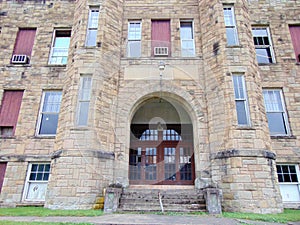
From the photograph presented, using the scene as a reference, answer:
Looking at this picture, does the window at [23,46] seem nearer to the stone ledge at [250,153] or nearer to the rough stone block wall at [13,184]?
the rough stone block wall at [13,184]

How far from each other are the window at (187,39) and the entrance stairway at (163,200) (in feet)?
20.0

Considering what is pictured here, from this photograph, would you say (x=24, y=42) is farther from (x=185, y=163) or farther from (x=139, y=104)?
(x=185, y=163)

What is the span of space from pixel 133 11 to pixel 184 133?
21.9 feet

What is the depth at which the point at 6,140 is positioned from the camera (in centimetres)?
956

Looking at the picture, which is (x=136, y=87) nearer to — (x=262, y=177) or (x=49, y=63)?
(x=49, y=63)

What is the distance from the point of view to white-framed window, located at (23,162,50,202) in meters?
8.95

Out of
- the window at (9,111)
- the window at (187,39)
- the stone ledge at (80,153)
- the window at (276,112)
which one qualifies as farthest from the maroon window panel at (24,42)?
the window at (276,112)

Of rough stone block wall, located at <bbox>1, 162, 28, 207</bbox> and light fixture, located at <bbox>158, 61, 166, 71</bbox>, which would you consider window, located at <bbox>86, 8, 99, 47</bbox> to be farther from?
rough stone block wall, located at <bbox>1, 162, 28, 207</bbox>

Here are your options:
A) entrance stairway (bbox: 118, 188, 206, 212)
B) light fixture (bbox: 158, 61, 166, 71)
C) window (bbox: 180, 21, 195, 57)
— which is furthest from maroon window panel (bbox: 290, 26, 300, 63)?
entrance stairway (bbox: 118, 188, 206, 212)

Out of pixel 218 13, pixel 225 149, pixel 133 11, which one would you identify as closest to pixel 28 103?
pixel 133 11

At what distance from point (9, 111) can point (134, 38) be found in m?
6.84

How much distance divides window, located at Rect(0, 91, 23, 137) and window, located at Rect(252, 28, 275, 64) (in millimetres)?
11927

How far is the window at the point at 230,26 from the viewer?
9.21m

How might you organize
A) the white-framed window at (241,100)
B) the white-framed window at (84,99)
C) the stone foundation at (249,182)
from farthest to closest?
the white-framed window at (84,99) < the white-framed window at (241,100) < the stone foundation at (249,182)
